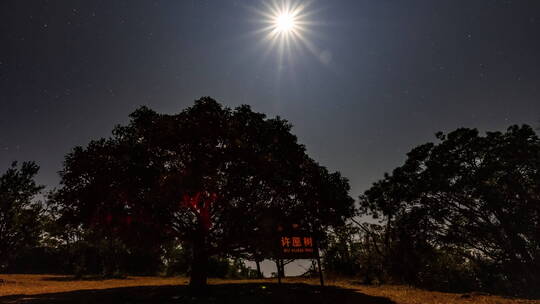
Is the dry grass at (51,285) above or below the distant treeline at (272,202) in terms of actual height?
below

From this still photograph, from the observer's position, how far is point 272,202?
19812 millimetres

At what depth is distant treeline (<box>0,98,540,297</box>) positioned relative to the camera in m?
17.1

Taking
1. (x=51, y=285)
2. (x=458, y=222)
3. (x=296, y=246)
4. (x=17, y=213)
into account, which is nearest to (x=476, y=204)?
(x=458, y=222)

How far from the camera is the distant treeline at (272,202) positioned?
1711cm

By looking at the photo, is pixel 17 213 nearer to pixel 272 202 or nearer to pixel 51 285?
pixel 51 285

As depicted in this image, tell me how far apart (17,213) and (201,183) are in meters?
26.5

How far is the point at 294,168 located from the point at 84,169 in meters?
12.9

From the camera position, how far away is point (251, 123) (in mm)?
18922

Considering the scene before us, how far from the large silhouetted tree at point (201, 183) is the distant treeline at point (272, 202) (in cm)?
8

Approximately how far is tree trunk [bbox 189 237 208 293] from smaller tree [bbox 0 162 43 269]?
74.3 ft

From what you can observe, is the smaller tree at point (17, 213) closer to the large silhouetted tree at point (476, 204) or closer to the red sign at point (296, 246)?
the red sign at point (296, 246)

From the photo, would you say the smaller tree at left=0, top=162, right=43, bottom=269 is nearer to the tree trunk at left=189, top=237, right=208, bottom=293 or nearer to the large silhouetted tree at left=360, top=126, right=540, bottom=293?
the tree trunk at left=189, top=237, right=208, bottom=293

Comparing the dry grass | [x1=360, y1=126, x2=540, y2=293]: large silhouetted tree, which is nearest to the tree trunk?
the dry grass

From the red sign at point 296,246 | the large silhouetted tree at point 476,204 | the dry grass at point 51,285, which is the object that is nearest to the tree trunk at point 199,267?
the dry grass at point 51,285
